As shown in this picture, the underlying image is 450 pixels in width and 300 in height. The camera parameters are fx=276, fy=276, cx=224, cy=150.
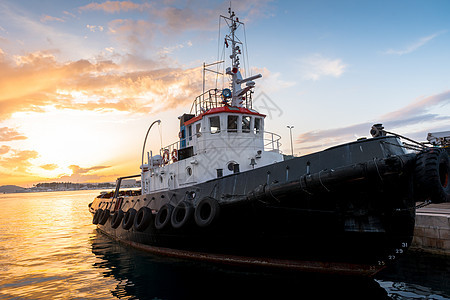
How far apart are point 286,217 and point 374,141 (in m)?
2.90

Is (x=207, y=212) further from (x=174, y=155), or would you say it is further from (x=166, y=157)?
(x=166, y=157)

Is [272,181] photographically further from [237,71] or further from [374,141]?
[237,71]

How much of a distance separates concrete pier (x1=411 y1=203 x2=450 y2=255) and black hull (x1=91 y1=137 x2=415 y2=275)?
15.9ft

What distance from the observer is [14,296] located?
7621mm

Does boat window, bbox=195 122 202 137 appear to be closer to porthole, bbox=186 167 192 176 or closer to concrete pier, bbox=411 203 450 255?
porthole, bbox=186 167 192 176

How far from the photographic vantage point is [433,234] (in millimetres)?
10133

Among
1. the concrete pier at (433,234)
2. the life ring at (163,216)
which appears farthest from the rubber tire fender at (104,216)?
the concrete pier at (433,234)

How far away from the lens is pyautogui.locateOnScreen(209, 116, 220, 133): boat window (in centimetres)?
1160

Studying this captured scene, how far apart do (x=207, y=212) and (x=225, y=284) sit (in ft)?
7.13

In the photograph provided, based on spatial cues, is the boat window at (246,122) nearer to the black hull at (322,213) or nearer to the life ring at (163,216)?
the black hull at (322,213)

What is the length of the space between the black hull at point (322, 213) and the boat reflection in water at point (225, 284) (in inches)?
15.4

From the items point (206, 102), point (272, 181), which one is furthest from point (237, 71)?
point (272, 181)

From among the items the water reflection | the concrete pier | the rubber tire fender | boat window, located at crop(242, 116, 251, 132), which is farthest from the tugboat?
the rubber tire fender

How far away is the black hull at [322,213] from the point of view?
632 centimetres
